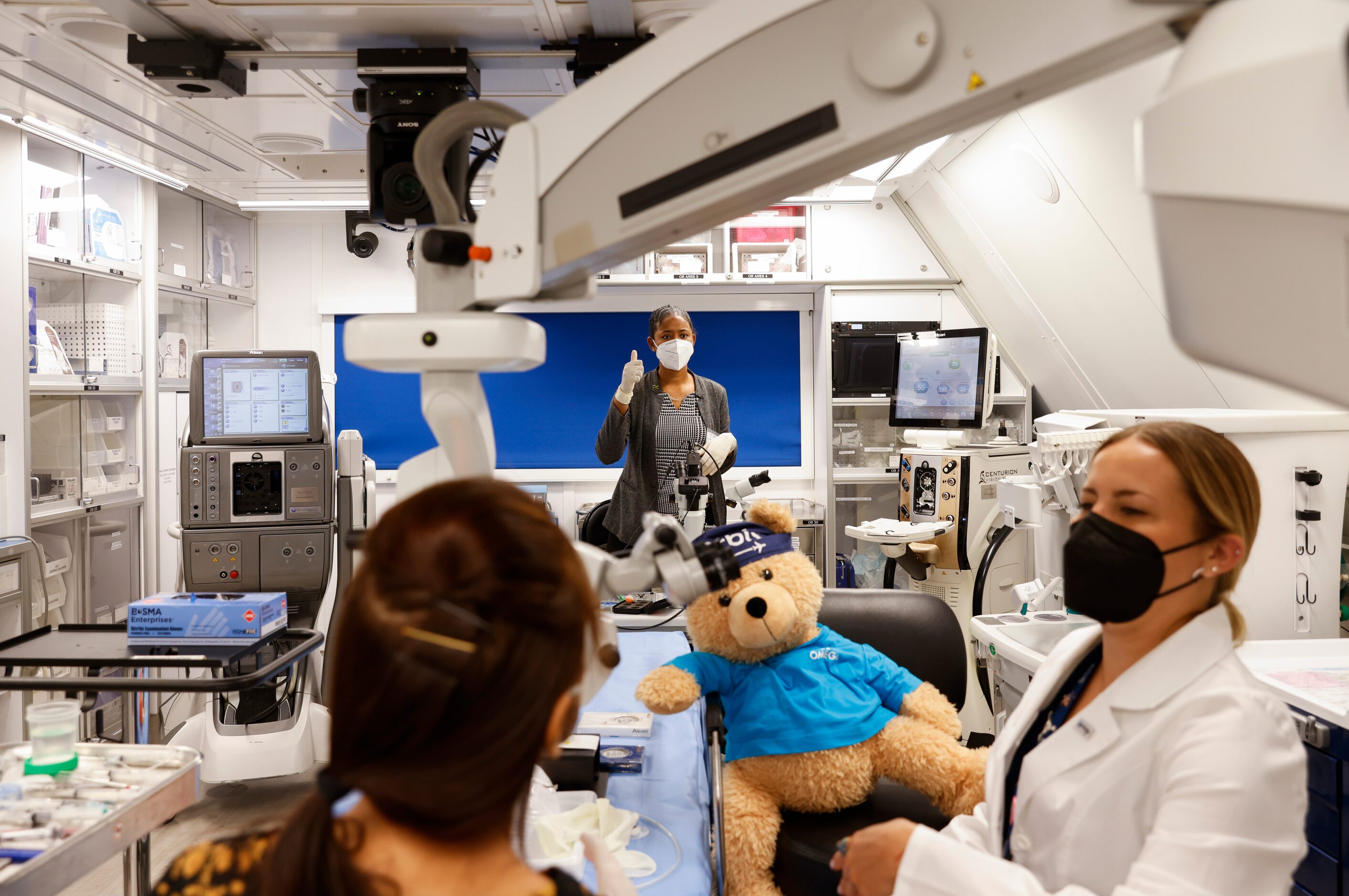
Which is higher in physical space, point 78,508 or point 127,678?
point 78,508

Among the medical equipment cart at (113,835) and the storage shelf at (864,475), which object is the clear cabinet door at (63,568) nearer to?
the medical equipment cart at (113,835)

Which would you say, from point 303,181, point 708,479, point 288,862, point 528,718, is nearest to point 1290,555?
point 708,479

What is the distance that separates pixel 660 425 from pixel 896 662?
1743 mm

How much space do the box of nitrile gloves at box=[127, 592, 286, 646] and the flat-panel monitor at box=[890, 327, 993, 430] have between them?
10.7 feet

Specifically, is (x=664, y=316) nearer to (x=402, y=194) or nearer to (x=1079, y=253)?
(x=1079, y=253)

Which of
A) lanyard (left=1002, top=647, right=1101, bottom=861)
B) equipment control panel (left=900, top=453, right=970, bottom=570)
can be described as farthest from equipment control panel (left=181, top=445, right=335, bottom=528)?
lanyard (left=1002, top=647, right=1101, bottom=861)

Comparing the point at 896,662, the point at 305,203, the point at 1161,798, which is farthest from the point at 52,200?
the point at 1161,798

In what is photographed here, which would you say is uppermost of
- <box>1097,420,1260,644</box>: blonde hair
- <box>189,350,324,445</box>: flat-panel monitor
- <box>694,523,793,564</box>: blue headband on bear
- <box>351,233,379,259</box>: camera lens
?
<box>351,233,379,259</box>: camera lens

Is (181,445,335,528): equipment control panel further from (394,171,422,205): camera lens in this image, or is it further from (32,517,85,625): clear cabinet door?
(394,171,422,205): camera lens

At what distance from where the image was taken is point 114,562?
3967 mm

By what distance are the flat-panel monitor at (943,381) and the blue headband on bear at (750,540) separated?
2414 mm

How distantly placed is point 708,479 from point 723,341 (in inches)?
95.5

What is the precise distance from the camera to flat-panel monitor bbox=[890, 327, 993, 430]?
4.10 m

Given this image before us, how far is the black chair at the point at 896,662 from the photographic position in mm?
1758
